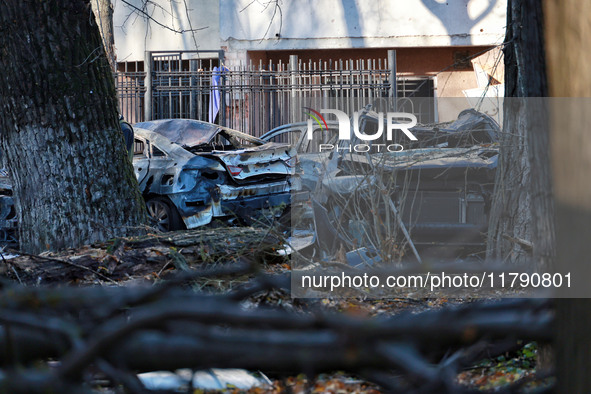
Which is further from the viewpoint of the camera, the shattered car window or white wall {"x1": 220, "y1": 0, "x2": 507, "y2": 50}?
white wall {"x1": 220, "y1": 0, "x2": 507, "y2": 50}

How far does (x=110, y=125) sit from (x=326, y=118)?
6.21ft

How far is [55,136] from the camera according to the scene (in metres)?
5.69

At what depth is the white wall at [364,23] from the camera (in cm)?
1661

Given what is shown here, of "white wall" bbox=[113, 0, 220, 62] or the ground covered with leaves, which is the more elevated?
"white wall" bbox=[113, 0, 220, 62]

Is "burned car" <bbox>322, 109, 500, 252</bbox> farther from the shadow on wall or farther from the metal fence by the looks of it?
the shadow on wall

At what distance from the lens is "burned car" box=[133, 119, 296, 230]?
29.2 ft

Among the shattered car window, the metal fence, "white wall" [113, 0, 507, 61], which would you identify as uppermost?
"white wall" [113, 0, 507, 61]

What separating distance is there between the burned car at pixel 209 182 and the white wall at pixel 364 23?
26.2 ft

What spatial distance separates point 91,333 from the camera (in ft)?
2.60

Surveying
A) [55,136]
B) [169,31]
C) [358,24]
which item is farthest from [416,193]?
[169,31]

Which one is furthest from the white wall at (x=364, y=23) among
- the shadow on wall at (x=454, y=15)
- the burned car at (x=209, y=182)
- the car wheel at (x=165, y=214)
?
the car wheel at (x=165, y=214)

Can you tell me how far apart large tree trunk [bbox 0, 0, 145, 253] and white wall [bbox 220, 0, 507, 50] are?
36.8 feet
